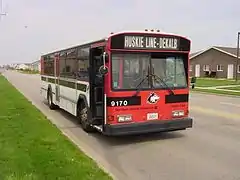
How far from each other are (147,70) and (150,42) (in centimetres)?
72

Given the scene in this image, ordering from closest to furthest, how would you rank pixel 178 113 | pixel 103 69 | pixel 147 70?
pixel 103 69, pixel 147 70, pixel 178 113

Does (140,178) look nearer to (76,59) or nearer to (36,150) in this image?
(36,150)

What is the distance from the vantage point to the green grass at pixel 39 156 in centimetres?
612

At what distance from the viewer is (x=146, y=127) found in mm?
9469

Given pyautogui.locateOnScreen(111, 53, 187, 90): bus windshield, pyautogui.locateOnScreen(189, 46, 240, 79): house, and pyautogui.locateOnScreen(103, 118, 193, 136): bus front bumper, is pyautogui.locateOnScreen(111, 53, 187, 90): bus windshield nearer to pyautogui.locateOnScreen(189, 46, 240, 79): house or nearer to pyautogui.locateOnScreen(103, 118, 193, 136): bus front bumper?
pyautogui.locateOnScreen(103, 118, 193, 136): bus front bumper

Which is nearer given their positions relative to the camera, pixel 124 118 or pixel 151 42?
pixel 124 118

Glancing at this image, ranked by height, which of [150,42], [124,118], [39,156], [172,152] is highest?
[150,42]

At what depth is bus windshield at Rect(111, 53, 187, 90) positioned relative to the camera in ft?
30.3

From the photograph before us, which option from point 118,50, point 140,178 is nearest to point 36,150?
point 140,178

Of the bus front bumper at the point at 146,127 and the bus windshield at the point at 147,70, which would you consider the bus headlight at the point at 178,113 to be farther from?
the bus windshield at the point at 147,70

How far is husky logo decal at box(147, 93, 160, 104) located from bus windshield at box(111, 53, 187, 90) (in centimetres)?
20

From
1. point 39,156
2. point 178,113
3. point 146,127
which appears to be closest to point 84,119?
point 146,127

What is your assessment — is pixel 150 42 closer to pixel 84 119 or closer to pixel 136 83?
pixel 136 83

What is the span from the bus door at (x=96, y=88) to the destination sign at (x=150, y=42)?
40.4 inches
